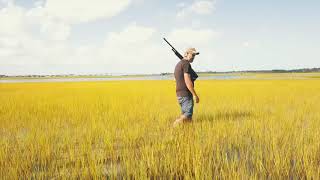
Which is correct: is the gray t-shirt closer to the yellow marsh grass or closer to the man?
the man

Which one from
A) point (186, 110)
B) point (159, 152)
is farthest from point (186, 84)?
point (159, 152)

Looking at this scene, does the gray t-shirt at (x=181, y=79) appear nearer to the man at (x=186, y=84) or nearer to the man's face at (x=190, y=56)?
the man at (x=186, y=84)

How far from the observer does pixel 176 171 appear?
4.07 meters

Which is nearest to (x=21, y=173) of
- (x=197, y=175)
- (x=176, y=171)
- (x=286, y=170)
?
(x=176, y=171)

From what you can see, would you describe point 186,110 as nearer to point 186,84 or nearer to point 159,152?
point 186,84

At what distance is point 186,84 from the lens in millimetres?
7148

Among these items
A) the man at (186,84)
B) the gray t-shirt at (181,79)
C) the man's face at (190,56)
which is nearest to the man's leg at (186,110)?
the man at (186,84)

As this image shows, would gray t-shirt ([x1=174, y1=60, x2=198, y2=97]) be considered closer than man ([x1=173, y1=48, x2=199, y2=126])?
No

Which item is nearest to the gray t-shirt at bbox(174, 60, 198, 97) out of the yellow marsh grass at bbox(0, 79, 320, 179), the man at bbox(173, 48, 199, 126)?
the man at bbox(173, 48, 199, 126)

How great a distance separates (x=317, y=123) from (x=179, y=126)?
2936 mm

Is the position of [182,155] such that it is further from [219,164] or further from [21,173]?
[21,173]

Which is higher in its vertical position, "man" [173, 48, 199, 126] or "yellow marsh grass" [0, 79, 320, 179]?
"man" [173, 48, 199, 126]

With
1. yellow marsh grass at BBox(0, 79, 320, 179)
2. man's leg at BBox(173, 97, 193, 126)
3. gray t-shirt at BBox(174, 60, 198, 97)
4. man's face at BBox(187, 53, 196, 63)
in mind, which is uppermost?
man's face at BBox(187, 53, 196, 63)

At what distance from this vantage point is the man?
7.13 m
